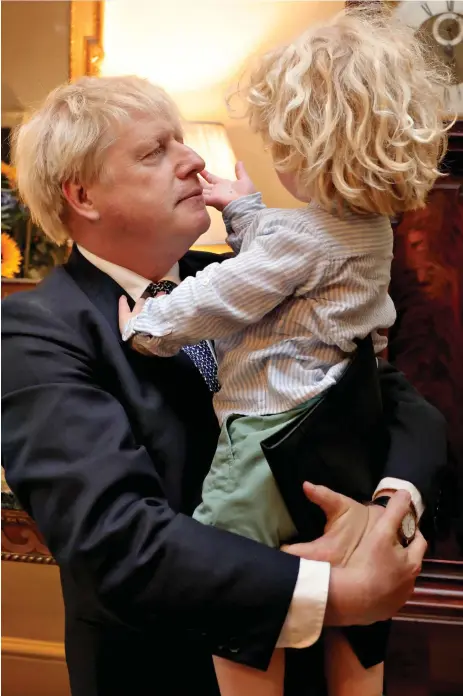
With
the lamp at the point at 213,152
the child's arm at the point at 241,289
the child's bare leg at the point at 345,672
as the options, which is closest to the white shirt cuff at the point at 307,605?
the child's bare leg at the point at 345,672

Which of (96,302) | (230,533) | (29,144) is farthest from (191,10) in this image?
(230,533)

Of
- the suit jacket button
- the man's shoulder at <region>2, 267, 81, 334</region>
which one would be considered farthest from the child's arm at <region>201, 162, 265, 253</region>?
the suit jacket button

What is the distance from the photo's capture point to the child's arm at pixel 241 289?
873mm

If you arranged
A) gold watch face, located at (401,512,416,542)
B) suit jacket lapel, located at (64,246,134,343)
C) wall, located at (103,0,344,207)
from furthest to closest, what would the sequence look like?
wall, located at (103,0,344,207), suit jacket lapel, located at (64,246,134,343), gold watch face, located at (401,512,416,542)

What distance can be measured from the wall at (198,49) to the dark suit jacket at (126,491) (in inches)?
42.1

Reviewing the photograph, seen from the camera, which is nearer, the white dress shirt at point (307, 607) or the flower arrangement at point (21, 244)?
the white dress shirt at point (307, 607)

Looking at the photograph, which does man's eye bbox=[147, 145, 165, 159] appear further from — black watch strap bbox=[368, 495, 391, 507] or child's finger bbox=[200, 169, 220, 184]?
black watch strap bbox=[368, 495, 391, 507]

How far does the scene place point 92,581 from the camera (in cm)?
83

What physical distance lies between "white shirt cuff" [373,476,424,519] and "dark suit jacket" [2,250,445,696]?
0.5 inches

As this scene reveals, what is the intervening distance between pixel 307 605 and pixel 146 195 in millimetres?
594

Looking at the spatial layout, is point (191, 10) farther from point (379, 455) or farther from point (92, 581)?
point (92, 581)

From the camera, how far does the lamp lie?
1.68 metres

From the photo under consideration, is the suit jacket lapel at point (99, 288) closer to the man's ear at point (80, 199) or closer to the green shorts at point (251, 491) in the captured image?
the man's ear at point (80, 199)

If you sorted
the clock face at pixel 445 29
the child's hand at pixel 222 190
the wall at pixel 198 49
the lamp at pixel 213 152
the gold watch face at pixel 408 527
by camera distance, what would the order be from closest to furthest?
the gold watch face at pixel 408 527 < the child's hand at pixel 222 190 < the clock face at pixel 445 29 < the lamp at pixel 213 152 < the wall at pixel 198 49
